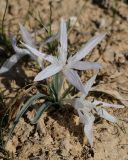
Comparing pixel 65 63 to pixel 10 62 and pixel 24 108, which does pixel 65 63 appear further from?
pixel 10 62

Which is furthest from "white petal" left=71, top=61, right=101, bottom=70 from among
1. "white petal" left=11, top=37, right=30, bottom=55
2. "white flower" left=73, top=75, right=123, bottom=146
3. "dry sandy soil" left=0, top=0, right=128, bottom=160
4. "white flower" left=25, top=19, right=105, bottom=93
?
"white petal" left=11, top=37, right=30, bottom=55

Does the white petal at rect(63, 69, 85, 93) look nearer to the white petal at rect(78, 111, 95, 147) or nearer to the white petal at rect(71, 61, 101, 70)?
the white petal at rect(71, 61, 101, 70)

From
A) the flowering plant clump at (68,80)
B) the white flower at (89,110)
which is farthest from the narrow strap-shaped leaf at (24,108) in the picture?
the white flower at (89,110)

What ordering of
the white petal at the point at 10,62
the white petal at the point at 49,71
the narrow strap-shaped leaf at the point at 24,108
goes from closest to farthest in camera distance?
the white petal at the point at 49,71 → the narrow strap-shaped leaf at the point at 24,108 → the white petal at the point at 10,62

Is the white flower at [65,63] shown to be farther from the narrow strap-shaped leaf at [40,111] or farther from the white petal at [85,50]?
the narrow strap-shaped leaf at [40,111]

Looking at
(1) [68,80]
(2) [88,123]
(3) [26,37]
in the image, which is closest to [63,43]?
(1) [68,80]
